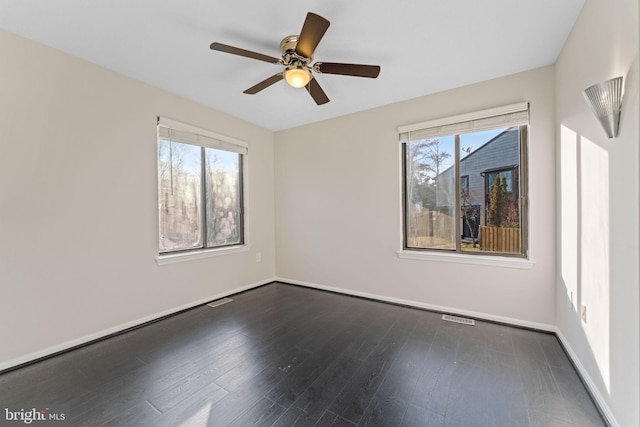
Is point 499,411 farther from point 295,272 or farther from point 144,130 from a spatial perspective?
point 144,130

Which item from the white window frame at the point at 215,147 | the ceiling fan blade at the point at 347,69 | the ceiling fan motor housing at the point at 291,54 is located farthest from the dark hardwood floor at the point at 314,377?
the ceiling fan motor housing at the point at 291,54

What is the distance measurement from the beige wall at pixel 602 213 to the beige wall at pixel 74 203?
12.1 ft

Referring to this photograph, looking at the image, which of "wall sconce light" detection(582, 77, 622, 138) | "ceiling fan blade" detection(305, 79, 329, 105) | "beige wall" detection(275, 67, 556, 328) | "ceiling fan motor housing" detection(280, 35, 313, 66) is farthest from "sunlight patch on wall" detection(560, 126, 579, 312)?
"ceiling fan motor housing" detection(280, 35, 313, 66)

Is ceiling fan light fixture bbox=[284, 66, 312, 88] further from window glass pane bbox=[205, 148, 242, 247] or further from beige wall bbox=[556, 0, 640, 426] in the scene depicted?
window glass pane bbox=[205, 148, 242, 247]

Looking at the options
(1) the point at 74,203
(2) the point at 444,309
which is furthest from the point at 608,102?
(1) the point at 74,203

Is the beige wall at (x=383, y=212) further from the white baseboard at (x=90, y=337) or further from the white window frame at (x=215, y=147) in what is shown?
the white baseboard at (x=90, y=337)

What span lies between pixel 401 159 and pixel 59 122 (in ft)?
11.4

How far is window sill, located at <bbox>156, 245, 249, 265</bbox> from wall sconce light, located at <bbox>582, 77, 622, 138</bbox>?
375 cm

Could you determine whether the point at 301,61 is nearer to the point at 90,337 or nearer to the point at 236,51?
the point at 236,51

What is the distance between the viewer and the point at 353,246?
3.65 m

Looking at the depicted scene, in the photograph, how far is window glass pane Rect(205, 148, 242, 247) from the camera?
3.55 m

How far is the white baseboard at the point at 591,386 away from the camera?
1.41 metres

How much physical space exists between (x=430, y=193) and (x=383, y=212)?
0.62 m

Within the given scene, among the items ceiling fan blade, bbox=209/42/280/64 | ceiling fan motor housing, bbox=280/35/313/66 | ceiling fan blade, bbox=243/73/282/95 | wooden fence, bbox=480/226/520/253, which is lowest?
wooden fence, bbox=480/226/520/253
